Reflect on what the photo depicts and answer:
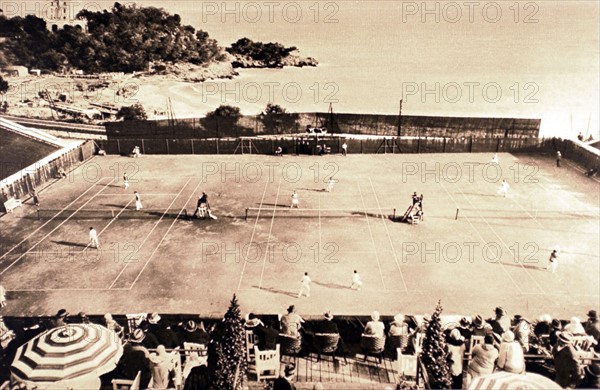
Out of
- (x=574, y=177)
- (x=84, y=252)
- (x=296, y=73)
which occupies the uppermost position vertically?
(x=296, y=73)

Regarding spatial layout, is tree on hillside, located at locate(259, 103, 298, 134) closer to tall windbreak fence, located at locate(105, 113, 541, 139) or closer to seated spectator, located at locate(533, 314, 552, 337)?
tall windbreak fence, located at locate(105, 113, 541, 139)

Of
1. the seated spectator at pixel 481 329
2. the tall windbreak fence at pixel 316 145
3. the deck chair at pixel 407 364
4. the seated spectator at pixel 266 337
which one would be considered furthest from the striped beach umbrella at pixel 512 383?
the tall windbreak fence at pixel 316 145

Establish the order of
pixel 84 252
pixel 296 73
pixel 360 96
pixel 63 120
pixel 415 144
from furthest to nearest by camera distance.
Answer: pixel 296 73, pixel 360 96, pixel 63 120, pixel 415 144, pixel 84 252

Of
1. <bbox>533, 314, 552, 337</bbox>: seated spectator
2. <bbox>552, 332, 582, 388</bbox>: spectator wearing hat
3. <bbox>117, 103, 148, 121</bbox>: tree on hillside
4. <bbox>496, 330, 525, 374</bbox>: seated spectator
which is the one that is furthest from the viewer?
<bbox>117, 103, 148, 121</bbox>: tree on hillside

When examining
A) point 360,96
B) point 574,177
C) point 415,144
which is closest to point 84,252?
point 415,144

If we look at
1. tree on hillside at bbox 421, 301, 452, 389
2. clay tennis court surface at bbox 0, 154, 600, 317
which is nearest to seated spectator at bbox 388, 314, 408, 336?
tree on hillside at bbox 421, 301, 452, 389

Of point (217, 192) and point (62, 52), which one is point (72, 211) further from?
point (62, 52)
